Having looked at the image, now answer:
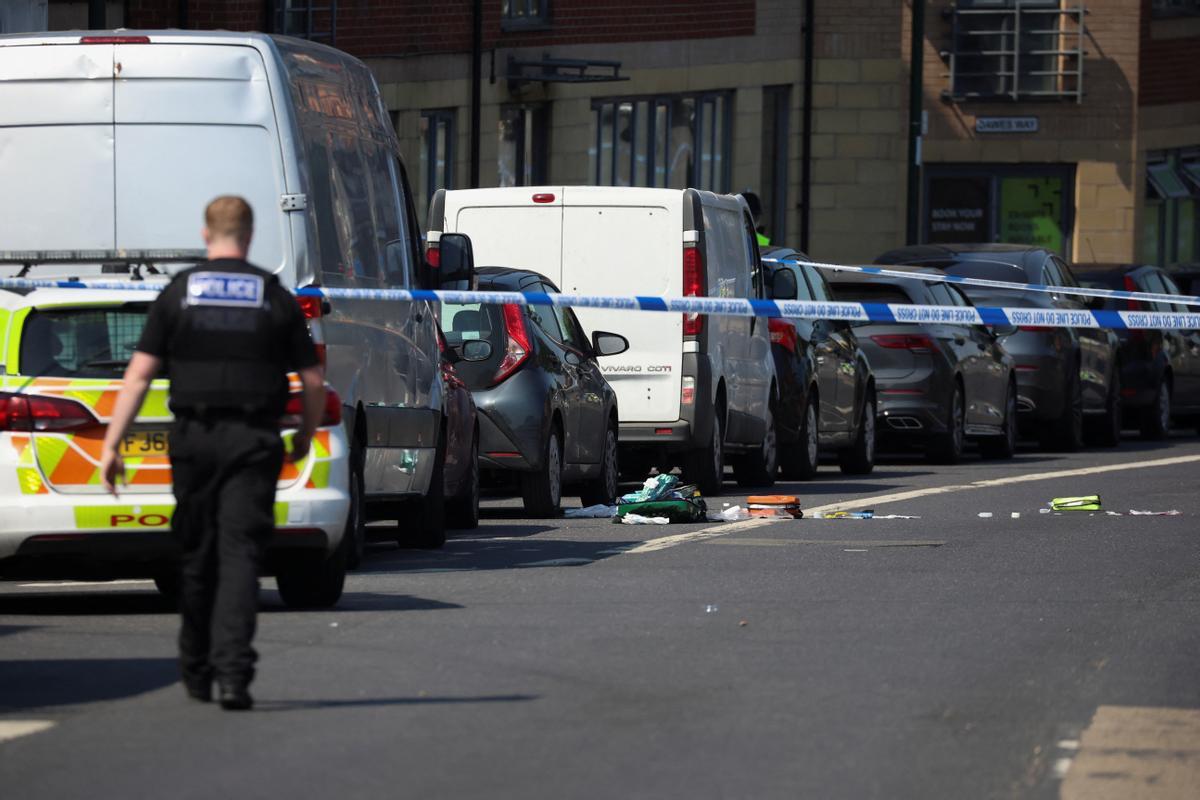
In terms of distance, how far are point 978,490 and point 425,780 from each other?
40.6ft

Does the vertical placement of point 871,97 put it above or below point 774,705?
above

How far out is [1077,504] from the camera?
16.7 metres

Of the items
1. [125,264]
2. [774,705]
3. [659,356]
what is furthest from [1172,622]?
[659,356]

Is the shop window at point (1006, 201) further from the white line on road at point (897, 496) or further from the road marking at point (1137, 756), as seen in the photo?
the road marking at point (1137, 756)

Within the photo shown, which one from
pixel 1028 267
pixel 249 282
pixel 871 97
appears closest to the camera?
pixel 249 282

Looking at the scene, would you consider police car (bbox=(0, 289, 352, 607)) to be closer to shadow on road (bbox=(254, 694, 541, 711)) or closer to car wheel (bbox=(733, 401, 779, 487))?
shadow on road (bbox=(254, 694, 541, 711))

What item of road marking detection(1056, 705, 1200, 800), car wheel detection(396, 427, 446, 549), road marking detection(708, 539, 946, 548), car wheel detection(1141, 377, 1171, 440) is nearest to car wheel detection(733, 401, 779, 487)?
road marking detection(708, 539, 946, 548)

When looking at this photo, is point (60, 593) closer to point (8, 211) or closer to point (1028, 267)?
point (8, 211)

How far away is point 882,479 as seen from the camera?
67.4 feet

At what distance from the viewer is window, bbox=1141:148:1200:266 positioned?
45.3 metres

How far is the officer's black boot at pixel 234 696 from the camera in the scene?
7.56m

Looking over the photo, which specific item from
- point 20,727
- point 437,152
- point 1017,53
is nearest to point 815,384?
point 20,727

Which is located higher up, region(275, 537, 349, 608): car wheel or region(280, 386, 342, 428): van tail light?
region(280, 386, 342, 428): van tail light

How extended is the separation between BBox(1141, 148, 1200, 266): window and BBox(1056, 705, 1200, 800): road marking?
37.5m
